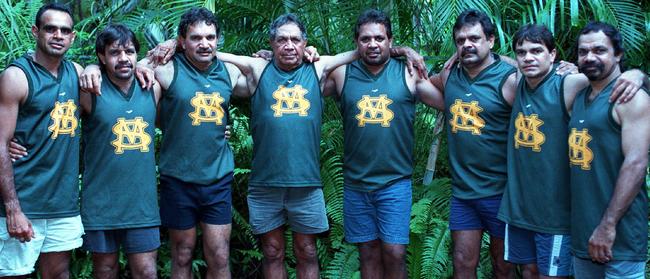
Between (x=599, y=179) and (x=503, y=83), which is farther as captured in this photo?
(x=503, y=83)

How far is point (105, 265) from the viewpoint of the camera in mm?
5012

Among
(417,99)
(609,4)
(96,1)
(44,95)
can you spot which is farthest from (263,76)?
(96,1)

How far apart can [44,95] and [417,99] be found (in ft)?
7.79

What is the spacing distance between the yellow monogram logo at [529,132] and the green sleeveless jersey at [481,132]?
255mm

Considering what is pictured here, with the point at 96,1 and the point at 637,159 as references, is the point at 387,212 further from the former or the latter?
the point at 96,1

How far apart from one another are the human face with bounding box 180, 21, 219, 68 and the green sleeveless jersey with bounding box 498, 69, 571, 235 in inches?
76.0

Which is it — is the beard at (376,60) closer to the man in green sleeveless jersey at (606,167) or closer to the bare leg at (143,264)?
the man in green sleeveless jersey at (606,167)

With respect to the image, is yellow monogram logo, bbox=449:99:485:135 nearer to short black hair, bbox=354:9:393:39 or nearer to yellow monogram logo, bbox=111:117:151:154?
short black hair, bbox=354:9:393:39

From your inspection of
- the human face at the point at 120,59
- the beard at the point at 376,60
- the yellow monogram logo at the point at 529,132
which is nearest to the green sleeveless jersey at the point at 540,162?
the yellow monogram logo at the point at 529,132

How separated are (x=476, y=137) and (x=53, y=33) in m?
2.60

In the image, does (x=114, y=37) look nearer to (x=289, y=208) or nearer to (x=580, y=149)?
(x=289, y=208)

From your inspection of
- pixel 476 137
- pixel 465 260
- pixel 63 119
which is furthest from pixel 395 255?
pixel 63 119

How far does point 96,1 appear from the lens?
351 inches

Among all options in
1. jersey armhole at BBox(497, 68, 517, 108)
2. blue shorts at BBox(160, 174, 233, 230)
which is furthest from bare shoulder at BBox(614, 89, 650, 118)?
blue shorts at BBox(160, 174, 233, 230)
